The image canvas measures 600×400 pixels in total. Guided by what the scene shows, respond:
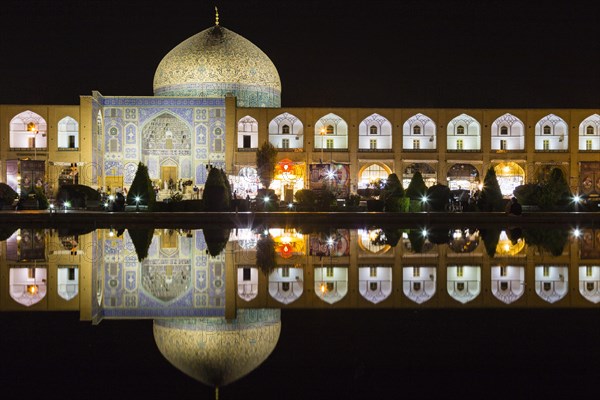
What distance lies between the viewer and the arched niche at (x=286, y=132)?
28.4m

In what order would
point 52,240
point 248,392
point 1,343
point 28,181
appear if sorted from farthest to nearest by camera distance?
point 28,181, point 52,240, point 1,343, point 248,392

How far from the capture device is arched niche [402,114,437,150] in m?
28.9

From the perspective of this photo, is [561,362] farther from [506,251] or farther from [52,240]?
[52,240]

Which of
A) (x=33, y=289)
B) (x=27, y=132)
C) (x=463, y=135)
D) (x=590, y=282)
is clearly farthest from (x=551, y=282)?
(x=27, y=132)

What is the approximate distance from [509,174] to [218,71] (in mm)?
12739

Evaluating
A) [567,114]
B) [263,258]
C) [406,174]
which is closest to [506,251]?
[263,258]

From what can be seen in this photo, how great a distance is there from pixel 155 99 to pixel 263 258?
21.7 metres

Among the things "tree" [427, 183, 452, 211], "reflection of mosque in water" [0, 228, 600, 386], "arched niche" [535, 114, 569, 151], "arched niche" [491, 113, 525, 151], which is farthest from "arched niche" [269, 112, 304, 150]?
"reflection of mosque in water" [0, 228, 600, 386]

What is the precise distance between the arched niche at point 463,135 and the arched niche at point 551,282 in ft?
75.7

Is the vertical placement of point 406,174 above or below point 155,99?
below

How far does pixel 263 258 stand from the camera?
709 cm

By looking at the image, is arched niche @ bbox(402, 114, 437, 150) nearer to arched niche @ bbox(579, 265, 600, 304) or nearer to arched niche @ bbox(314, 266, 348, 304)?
arched niche @ bbox(579, 265, 600, 304)

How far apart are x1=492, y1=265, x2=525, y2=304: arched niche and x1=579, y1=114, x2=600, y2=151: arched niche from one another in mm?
24577

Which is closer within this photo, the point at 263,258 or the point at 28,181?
the point at 263,258
